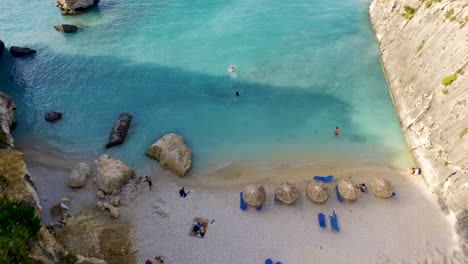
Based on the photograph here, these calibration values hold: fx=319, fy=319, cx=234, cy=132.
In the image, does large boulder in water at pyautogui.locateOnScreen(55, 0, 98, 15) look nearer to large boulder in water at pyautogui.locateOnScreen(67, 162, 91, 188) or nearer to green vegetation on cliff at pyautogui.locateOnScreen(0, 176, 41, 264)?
large boulder in water at pyautogui.locateOnScreen(67, 162, 91, 188)

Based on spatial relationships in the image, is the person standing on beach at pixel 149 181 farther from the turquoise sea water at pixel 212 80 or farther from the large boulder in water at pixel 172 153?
the turquoise sea water at pixel 212 80

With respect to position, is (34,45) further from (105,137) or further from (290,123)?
(290,123)

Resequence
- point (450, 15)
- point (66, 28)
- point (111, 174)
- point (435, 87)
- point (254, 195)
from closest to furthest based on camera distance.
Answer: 1. point (254, 195)
2. point (111, 174)
3. point (435, 87)
4. point (450, 15)
5. point (66, 28)

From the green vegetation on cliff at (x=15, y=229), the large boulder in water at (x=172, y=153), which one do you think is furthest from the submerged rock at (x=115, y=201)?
the green vegetation on cliff at (x=15, y=229)

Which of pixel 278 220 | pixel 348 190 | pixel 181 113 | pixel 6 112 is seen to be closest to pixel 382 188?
pixel 348 190

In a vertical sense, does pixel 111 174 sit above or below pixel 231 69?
below

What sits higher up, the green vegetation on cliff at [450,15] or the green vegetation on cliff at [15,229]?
the green vegetation on cliff at [450,15]

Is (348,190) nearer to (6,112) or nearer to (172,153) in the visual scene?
(172,153)
